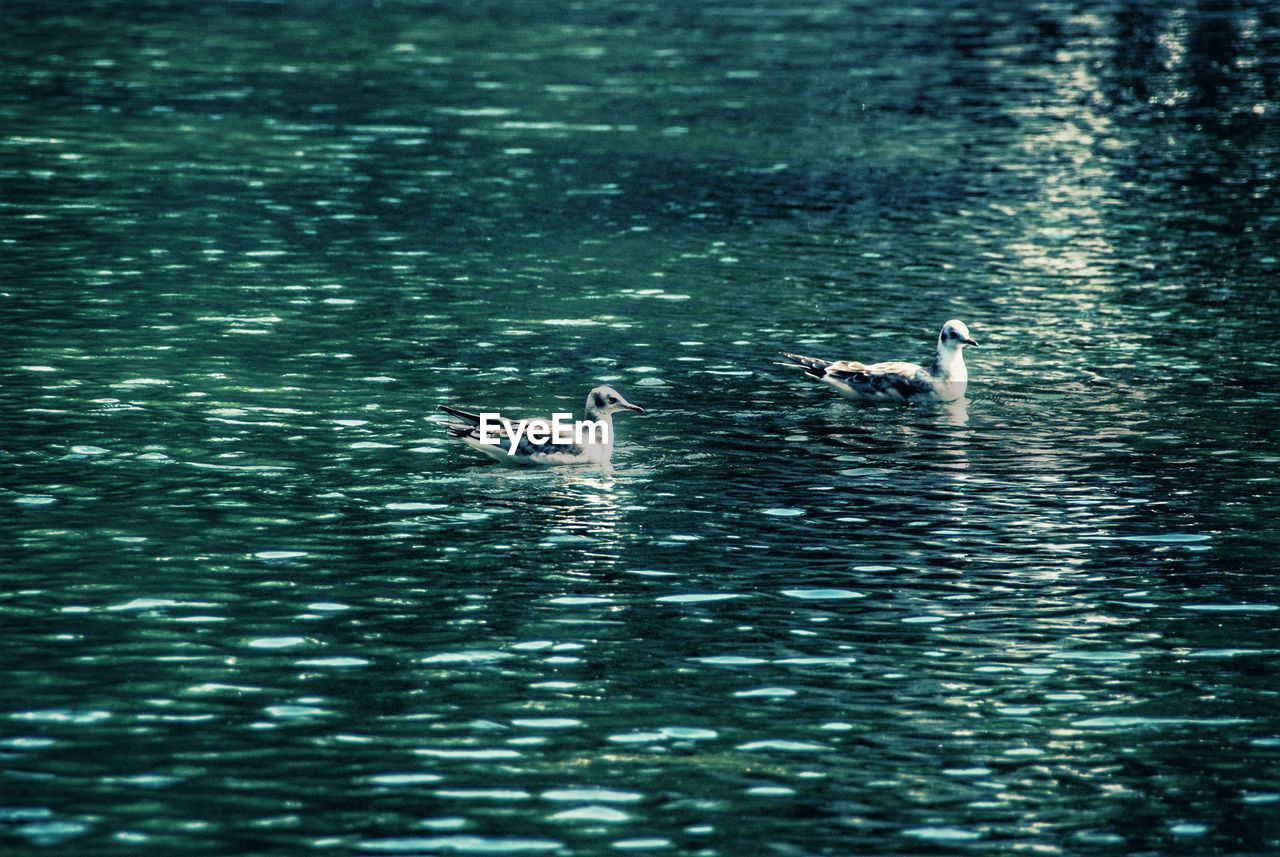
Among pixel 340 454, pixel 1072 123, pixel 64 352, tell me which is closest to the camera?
pixel 340 454

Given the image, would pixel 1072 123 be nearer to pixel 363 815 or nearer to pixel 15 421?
pixel 15 421

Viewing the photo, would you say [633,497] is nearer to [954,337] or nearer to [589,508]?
[589,508]

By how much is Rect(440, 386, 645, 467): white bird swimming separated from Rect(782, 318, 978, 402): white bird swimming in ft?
13.9

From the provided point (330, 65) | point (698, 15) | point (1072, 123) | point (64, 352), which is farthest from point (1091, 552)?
point (698, 15)

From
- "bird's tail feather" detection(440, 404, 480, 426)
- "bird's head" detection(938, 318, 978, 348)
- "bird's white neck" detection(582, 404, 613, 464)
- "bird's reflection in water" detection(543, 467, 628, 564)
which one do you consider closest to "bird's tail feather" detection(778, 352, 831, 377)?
"bird's head" detection(938, 318, 978, 348)

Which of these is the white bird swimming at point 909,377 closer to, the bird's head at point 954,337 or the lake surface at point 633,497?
the bird's head at point 954,337

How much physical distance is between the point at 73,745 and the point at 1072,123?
46.1m

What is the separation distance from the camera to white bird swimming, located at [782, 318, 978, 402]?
28.5m

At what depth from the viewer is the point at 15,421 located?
2620 centimetres

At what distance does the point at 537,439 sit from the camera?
81.0 ft

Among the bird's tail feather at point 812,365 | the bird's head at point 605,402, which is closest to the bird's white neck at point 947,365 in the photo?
the bird's tail feather at point 812,365

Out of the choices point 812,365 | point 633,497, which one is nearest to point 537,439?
point 633,497

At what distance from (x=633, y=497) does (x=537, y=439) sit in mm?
1561

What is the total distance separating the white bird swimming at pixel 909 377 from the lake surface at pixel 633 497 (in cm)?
36
